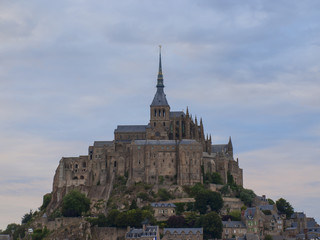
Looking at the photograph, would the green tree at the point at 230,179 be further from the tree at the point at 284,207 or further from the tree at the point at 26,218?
the tree at the point at 26,218

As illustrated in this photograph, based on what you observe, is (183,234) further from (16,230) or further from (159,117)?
(16,230)

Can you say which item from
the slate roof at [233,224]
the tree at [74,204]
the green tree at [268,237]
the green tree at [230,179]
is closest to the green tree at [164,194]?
the tree at [74,204]

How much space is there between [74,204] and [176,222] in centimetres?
2078

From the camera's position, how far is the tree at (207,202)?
120m

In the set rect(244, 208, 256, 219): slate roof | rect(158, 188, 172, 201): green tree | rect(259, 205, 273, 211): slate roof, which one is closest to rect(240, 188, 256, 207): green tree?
rect(259, 205, 273, 211): slate roof

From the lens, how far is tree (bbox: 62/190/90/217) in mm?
124312

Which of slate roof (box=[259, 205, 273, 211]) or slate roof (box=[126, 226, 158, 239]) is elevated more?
slate roof (box=[259, 205, 273, 211])

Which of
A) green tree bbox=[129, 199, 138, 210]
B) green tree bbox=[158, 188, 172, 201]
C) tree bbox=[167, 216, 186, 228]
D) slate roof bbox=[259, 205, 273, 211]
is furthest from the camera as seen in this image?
green tree bbox=[158, 188, 172, 201]

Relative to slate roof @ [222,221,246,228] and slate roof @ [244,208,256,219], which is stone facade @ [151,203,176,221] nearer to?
slate roof @ [222,221,246,228]

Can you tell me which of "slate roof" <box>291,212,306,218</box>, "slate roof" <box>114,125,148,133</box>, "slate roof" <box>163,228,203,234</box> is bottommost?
"slate roof" <box>163,228,203,234</box>

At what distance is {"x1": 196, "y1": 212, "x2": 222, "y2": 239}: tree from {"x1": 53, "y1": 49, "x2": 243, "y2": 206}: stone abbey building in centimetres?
1857

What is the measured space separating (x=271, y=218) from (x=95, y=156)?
39.2 metres

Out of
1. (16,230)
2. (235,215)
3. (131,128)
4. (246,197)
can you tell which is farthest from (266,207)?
(16,230)

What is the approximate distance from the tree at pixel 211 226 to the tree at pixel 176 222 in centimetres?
381
